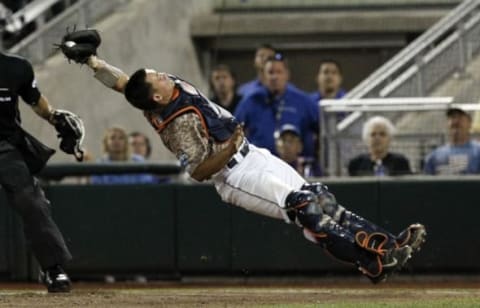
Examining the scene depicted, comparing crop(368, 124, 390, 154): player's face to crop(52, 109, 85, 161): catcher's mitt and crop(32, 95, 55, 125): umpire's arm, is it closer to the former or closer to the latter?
crop(52, 109, 85, 161): catcher's mitt

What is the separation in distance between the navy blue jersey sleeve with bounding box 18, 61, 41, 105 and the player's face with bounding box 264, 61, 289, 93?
3.56 m

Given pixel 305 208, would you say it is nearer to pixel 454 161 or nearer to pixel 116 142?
pixel 454 161

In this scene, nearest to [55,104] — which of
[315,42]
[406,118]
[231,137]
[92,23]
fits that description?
[92,23]

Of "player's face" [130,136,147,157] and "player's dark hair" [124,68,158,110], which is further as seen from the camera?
"player's face" [130,136,147,157]

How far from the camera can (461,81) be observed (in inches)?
632

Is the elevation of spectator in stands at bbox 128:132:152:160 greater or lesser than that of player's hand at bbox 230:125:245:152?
greater

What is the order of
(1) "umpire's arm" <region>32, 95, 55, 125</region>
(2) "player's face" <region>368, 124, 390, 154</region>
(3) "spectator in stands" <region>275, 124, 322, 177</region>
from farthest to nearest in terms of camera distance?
(3) "spectator in stands" <region>275, 124, 322, 177</region>
(2) "player's face" <region>368, 124, 390, 154</region>
(1) "umpire's arm" <region>32, 95, 55, 125</region>

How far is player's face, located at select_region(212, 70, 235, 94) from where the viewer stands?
49.0 feet

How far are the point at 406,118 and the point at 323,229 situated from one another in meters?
4.49

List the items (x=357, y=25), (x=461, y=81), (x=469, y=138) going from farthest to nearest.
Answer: (x=357, y=25) → (x=461, y=81) → (x=469, y=138)

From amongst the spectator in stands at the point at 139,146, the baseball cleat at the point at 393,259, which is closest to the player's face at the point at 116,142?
the spectator in stands at the point at 139,146

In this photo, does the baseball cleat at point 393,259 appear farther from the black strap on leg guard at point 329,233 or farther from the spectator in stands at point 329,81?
the spectator in stands at point 329,81

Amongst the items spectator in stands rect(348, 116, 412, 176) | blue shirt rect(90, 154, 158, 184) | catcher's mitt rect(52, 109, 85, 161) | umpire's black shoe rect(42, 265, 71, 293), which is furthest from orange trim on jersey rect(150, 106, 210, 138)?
blue shirt rect(90, 154, 158, 184)

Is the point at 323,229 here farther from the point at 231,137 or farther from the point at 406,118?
the point at 406,118
